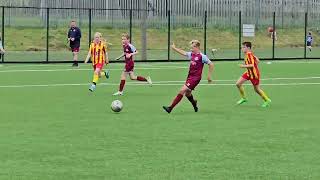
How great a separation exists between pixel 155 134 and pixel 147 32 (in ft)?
152

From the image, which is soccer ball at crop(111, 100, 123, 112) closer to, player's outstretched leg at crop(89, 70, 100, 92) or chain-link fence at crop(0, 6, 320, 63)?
player's outstretched leg at crop(89, 70, 100, 92)

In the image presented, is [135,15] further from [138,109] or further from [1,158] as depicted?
[1,158]

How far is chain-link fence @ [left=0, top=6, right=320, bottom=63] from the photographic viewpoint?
5416 centimetres

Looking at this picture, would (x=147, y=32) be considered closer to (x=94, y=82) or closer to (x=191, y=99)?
(x=94, y=82)

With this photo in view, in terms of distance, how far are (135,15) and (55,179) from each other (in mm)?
50581

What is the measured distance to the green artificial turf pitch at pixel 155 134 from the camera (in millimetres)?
10516

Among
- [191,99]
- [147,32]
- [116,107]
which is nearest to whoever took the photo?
[116,107]

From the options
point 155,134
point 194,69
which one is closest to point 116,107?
point 194,69

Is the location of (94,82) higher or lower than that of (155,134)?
higher

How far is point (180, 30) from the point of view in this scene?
203 feet

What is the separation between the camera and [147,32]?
59906 millimetres

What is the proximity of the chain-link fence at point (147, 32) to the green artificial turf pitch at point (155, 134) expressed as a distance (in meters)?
28.4

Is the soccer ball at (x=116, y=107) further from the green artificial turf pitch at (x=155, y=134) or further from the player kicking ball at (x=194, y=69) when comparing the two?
the player kicking ball at (x=194, y=69)

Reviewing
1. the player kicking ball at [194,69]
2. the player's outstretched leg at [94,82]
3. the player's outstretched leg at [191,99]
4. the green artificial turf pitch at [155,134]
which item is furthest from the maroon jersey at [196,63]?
the player's outstretched leg at [94,82]
